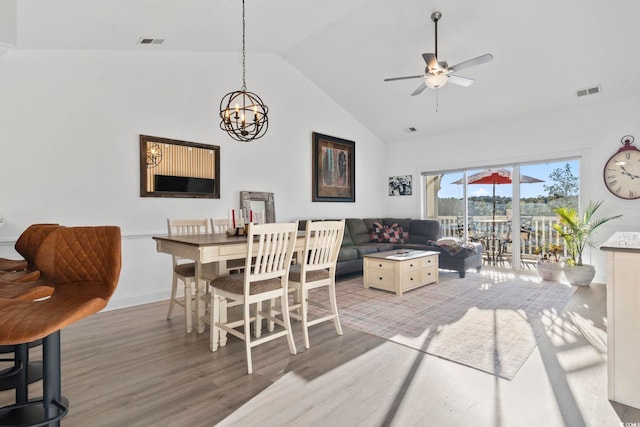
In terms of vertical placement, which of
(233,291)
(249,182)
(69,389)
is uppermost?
(249,182)

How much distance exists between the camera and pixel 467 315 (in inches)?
133

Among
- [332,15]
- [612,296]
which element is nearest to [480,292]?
[612,296]

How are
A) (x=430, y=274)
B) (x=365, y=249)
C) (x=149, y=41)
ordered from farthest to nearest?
(x=365, y=249) → (x=430, y=274) → (x=149, y=41)

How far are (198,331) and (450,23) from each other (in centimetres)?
439

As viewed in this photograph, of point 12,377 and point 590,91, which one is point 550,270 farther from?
point 12,377

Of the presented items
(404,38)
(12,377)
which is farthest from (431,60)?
(12,377)

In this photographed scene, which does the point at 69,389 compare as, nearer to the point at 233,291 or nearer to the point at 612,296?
the point at 233,291

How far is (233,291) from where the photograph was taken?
7.97 ft

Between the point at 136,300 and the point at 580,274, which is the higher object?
the point at 580,274

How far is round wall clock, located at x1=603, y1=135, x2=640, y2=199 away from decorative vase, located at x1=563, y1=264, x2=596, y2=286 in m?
1.12

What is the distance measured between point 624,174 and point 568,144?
0.83 meters

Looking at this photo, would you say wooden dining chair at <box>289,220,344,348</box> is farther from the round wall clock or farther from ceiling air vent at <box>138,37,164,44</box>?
the round wall clock

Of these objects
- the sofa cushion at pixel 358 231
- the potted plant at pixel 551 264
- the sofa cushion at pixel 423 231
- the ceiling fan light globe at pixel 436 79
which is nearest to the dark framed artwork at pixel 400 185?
the sofa cushion at pixel 423 231

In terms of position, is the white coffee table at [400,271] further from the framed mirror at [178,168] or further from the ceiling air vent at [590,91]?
the ceiling air vent at [590,91]
